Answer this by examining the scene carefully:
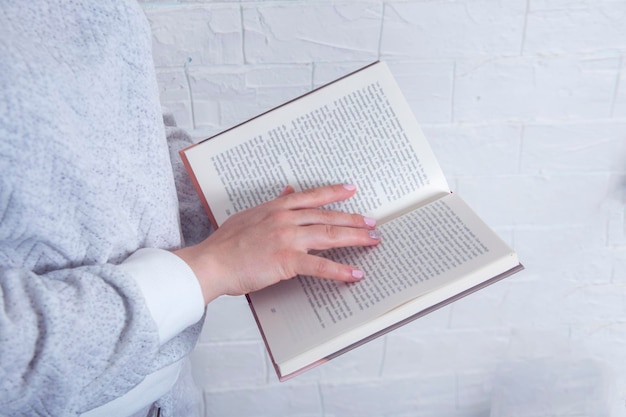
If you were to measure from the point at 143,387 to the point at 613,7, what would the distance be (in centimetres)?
83

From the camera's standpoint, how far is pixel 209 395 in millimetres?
1317

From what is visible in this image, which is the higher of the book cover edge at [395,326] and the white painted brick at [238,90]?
the white painted brick at [238,90]

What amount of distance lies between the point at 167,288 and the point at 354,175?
265 millimetres

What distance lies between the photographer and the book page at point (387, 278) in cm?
63

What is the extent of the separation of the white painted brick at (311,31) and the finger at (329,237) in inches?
15.2

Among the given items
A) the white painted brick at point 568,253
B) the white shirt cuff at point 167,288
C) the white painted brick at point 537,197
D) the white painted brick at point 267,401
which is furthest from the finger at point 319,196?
the white painted brick at point 267,401

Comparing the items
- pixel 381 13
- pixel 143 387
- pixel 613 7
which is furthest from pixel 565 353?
pixel 143 387

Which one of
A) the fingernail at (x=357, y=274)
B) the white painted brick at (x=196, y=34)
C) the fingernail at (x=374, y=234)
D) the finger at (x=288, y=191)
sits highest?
the white painted brick at (x=196, y=34)

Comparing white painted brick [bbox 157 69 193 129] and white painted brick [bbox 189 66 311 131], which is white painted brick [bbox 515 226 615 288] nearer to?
white painted brick [bbox 189 66 311 131]

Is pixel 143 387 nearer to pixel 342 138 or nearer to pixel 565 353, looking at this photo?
pixel 342 138

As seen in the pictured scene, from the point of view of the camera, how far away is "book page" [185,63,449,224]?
0.73 metres

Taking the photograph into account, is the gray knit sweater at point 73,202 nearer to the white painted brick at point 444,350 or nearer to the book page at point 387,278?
the book page at point 387,278

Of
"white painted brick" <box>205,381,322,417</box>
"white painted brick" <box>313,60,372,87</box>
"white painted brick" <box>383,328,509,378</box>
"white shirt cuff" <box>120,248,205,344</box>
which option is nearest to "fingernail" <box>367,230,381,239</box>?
"white shirt cuff" <box>120,248,205,344</box>

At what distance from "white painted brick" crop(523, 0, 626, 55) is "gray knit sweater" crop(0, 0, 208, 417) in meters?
0.60
